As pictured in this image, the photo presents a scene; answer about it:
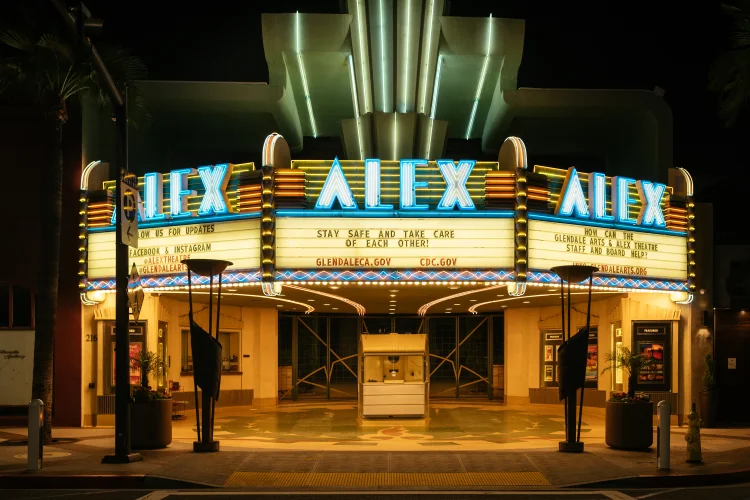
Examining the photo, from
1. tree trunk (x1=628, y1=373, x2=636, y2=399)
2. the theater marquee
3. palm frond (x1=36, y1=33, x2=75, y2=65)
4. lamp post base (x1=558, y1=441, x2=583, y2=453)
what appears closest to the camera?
lamp post base (x1=558, y1=441, x2=583, y2=453)

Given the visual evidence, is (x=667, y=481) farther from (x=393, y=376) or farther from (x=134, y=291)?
(x=393, y=376)

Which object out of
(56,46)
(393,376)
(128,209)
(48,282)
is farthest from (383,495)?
(393,376)

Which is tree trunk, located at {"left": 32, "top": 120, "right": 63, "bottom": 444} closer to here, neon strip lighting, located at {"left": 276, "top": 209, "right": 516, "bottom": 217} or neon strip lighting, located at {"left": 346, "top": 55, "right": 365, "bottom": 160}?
neon strip lighting, located at {"left": 276, "top": 209, "right": 516, "bottom": 217}

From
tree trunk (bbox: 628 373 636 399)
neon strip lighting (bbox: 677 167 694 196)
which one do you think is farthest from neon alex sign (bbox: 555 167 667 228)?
tree trunk (bbox: 628 373 636 399)

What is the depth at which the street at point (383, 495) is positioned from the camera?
39.4ft

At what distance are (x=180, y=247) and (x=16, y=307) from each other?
5205mm

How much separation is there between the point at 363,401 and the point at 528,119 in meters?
10.3

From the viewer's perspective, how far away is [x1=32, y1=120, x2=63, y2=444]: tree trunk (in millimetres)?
17188

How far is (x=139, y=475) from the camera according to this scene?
1323cm

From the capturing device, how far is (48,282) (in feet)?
57.6

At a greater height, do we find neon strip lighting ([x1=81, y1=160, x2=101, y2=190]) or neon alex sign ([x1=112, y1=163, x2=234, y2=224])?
neon strip lighting ([x1=81, y1=160, x2=101, y2=190])

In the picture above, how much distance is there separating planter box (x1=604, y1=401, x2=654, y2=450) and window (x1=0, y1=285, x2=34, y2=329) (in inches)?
550

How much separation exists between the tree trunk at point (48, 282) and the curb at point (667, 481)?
1027 cm

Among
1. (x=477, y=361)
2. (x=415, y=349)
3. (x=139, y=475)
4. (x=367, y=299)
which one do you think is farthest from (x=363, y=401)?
(x=477, y=361)
